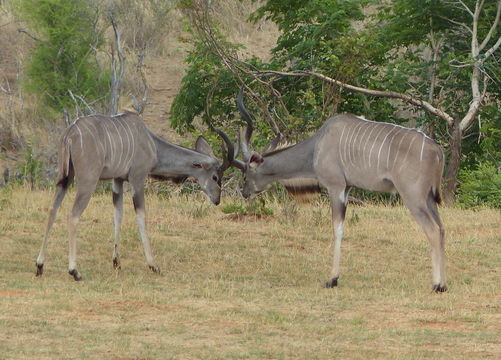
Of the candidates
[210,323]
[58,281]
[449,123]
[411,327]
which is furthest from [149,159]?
[449,123]

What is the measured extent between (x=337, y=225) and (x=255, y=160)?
124 cm

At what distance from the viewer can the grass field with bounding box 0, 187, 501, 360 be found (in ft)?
20.4

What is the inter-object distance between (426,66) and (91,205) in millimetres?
7281

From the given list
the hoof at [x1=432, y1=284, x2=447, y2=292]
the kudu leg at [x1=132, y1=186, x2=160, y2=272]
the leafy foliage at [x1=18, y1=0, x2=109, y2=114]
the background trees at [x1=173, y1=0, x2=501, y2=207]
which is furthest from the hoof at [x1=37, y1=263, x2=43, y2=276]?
the leafy foliage at [x1=18, y1=0, x2=109, y2=114]

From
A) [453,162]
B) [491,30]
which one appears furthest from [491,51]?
[453,162]

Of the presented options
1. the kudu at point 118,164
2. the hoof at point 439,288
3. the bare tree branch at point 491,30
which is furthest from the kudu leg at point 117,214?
the bare tree branch at point 491,30

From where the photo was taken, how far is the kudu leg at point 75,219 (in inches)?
331

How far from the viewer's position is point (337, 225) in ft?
28.4

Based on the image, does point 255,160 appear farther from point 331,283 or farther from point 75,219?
point 75,219

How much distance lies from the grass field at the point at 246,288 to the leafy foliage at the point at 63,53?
9622 mm

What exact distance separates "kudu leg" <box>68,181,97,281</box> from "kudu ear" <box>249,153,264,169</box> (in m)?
1.66

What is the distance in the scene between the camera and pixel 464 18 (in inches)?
671

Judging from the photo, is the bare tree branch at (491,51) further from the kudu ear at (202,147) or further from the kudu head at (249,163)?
the kudu ear at (202,147)

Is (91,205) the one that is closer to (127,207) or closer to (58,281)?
(127,207)
